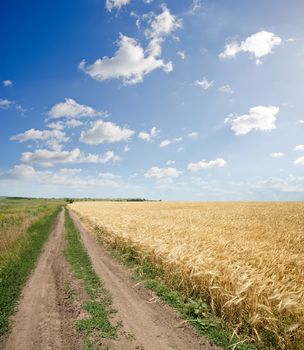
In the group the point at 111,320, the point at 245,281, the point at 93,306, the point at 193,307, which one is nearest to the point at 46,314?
the point at 93,306

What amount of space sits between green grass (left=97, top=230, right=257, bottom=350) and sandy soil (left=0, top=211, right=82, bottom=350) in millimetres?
2686

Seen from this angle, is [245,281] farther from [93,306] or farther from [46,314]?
[46,314]

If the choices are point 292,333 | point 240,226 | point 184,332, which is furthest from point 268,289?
point 240,226

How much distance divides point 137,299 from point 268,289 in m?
4.08

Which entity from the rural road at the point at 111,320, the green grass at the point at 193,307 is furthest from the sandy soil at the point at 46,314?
the green grass at the point at 193,307

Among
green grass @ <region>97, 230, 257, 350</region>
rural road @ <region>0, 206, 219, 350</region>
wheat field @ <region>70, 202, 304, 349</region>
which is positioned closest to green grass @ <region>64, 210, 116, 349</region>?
rural road @ <region>0, 206, 219, 350</region>

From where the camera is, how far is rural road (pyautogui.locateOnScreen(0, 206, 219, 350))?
610 cm

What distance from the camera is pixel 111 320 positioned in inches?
283

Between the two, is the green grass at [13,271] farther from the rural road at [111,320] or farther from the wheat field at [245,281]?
the wheat field at [245,281]

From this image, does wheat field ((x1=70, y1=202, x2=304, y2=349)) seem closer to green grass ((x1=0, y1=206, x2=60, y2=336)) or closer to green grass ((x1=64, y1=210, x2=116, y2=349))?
green grass ((x1=64, y1=210, x2=116, y2=349))

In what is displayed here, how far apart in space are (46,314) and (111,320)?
1.96 metres

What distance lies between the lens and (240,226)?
19812 millimetres

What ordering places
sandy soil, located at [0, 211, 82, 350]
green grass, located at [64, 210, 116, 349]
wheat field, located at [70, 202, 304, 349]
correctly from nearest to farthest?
1. wheat field, located at [70, 202, 304, 349]
2. sandy soil, located at [0, 211, 82, 350]
3. green grass, located at [64, 210, 116, 349]

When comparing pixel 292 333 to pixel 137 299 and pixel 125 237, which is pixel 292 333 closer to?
pixel 137 299
